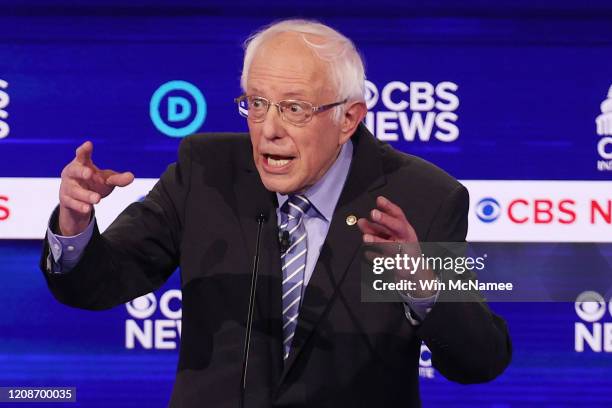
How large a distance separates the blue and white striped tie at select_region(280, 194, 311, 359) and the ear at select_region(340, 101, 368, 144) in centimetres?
17

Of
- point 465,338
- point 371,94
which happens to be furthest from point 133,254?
point 371,94

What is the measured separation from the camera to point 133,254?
6.53 ft

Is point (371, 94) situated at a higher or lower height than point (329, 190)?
higher

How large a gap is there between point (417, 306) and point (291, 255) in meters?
0.31

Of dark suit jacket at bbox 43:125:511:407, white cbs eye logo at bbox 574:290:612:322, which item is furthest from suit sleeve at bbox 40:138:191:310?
white cbs eye logo at bbox 574:290:612:322

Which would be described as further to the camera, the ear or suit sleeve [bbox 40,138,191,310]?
the ear

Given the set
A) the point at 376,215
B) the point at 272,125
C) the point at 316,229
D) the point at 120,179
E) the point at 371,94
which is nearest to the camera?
the point at 376,215

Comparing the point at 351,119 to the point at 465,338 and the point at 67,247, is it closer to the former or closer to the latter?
the point at 465,338

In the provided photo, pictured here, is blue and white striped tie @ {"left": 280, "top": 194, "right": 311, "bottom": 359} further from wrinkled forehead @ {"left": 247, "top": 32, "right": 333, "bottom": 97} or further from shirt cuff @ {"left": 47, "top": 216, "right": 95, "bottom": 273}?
shirt cuff @ {"left": 47, "top": 216, "right": 95, "bottom": 273}

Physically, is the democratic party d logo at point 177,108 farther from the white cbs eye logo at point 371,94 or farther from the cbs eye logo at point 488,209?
the cbs eye logo at point 488,209

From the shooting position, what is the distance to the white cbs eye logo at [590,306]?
9.93ft

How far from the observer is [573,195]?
2992mm

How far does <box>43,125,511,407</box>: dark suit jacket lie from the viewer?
185 cm

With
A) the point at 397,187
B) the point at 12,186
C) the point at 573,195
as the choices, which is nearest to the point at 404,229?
the point at 397,187
